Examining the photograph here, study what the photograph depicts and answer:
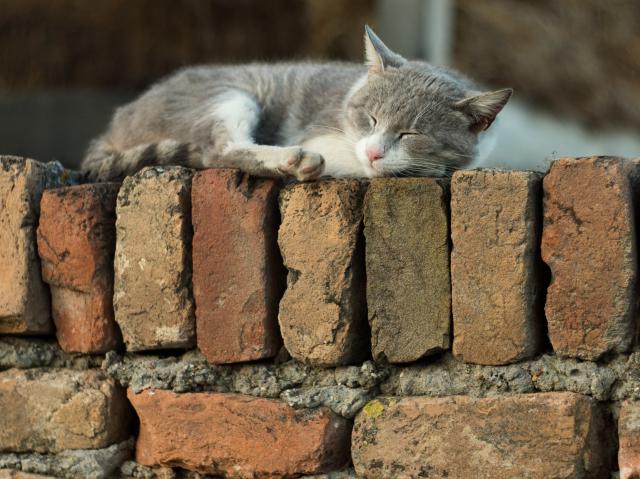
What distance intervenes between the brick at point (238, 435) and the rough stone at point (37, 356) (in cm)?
19

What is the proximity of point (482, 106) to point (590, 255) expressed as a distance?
755 mm

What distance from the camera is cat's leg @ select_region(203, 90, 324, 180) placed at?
1.89 meters

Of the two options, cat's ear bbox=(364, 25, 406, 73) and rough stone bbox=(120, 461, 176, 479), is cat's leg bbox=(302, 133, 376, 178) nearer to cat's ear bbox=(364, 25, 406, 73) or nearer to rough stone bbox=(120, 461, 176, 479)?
cat's ear bbox=(364, 25, 406, 73)

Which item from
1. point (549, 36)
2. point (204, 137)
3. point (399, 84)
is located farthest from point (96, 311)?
point (549, 36)

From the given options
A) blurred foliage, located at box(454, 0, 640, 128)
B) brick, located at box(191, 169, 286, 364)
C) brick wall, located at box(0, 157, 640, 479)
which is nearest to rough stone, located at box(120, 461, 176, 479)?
brick wall, located at box(0, 157, 640, 479)

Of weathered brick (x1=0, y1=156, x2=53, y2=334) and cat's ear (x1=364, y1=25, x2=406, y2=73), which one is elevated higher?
cat's ear (x1=364, y1=25, x2=406, y2=73)

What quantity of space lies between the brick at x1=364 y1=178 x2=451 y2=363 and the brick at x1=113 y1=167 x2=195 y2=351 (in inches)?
16.9

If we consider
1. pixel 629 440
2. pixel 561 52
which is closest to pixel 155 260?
pixel 629 440

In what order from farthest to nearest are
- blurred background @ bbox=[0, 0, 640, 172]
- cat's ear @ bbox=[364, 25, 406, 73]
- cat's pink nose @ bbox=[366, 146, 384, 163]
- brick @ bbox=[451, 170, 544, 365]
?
blurred background @ bbox=[0, 0, 640, 172] < cat's ear @ bbox=[364, 25, 406, 73] < cat's pink nose @ bbox=[366, 146, 384, 163] < brick @ bbox=[451, 170, 544, 365]

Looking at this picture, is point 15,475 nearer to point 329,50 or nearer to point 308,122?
point 308,122

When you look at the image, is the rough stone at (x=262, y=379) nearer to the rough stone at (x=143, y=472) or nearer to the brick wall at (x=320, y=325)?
the brick wall at (x=320, y=325)

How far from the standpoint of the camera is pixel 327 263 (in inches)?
69.1

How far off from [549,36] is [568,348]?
3784mm

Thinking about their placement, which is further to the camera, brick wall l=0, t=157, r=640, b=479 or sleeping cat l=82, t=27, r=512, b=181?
sleeping cat l=82, t=27, r=512, b=181
